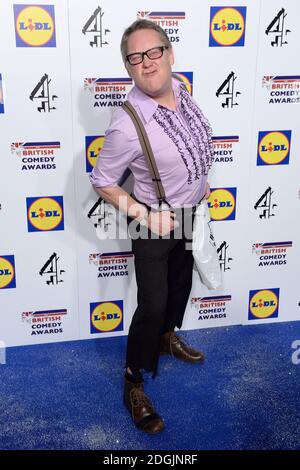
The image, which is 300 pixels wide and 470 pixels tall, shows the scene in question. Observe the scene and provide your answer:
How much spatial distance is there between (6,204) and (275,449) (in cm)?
162

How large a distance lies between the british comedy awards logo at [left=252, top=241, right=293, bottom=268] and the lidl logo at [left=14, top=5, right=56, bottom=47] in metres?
1.49

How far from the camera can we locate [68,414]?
7.64 feet

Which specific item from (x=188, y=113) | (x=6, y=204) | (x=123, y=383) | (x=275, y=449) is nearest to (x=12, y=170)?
(x=6, y=204)

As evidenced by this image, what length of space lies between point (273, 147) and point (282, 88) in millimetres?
294

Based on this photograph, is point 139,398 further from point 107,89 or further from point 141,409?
point 107,89

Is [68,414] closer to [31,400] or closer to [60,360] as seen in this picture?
[31,400]

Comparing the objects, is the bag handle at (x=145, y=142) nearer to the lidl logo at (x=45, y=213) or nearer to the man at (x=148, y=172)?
the man at (x=148, y=172)

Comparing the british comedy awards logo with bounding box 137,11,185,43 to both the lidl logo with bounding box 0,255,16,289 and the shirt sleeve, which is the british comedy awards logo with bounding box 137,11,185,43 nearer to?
the shirt sleeve

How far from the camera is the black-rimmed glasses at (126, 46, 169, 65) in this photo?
6.60ft

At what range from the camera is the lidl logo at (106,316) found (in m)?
2.90

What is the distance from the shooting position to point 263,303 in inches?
121

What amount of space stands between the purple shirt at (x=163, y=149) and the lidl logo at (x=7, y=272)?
82 cm

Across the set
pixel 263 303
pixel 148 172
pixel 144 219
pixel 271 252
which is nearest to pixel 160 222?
pixel 144 219
